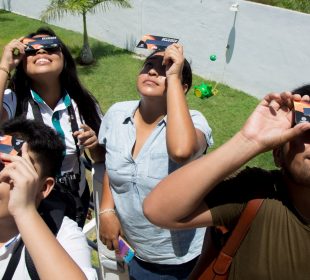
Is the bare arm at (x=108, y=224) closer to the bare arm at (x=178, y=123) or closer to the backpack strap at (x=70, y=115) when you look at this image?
the backpack strap at (x=70, y=115)

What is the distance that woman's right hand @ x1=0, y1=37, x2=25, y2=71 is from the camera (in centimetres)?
213

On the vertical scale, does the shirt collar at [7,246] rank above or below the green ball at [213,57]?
above

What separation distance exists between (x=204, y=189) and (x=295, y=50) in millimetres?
5555

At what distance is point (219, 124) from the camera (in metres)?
5.89

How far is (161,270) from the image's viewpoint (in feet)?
6.87

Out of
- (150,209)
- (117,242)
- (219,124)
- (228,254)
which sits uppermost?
(150,209)

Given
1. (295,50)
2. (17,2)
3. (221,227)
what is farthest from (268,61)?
(17,2)

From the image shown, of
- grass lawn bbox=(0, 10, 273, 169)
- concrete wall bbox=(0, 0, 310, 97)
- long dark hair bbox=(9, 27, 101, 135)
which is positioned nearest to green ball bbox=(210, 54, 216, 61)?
concrete wall bbox=(0, 0, 310, 97)

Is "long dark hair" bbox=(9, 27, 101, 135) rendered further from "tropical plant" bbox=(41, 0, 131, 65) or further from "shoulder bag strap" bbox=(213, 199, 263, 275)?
"tropical plant" bbox=(41, 0, 131, 65)

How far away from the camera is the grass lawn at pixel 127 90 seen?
5.86m

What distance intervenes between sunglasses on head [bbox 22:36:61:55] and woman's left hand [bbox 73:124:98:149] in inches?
20.8

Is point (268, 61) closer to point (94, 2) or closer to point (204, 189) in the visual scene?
point (94, 2)

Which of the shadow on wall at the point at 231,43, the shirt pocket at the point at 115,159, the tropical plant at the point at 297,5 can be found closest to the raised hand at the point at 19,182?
the shirt pocket at the point at 115,159

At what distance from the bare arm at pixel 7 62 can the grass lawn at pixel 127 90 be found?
3407mm
